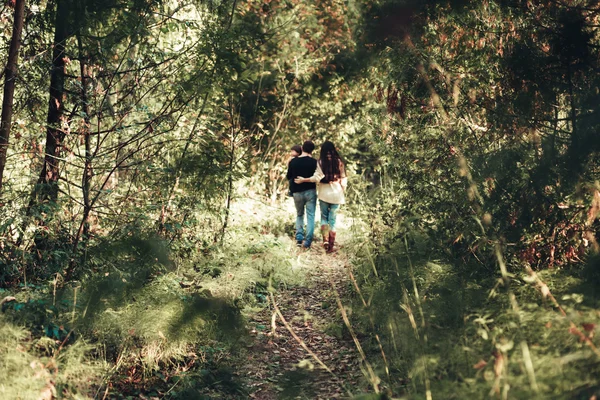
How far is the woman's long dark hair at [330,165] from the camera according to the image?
35.3ft

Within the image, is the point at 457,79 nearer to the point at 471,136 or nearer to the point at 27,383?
the point at 471,136

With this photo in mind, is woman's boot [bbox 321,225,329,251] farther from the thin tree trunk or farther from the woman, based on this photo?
the thin tree trunk

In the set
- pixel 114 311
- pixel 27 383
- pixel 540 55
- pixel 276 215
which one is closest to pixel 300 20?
pixel 276 215

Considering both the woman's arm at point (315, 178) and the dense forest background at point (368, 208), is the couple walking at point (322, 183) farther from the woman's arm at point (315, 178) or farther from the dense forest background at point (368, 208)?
the dense forest background at point (368, 208)

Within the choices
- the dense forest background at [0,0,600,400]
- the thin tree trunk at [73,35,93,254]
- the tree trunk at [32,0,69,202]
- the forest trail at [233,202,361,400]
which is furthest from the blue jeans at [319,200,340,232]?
the tree trunk at [32,0,69,202]

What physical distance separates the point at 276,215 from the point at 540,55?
7.99 metres

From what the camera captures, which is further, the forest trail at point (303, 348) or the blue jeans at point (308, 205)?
the blue jeans at point (308, 205)

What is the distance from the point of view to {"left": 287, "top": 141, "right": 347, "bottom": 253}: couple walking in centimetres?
1074

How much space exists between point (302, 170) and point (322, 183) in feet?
1.44

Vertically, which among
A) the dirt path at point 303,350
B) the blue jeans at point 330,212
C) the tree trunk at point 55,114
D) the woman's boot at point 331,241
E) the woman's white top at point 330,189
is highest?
the tree trunk at point 55,114

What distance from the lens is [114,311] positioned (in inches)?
198

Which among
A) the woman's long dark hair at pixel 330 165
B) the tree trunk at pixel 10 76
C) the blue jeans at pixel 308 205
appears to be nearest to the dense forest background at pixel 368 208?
the tree trunk at pixel 10 76

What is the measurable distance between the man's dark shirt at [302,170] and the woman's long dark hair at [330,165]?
0.20m

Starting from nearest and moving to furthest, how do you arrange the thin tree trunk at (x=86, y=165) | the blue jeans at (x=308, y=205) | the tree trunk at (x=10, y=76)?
the tree trunk at (x=10, y=76) < the thin tree trunk at (x=86, y=165) < the blue jeans at (x=308, y=205)
